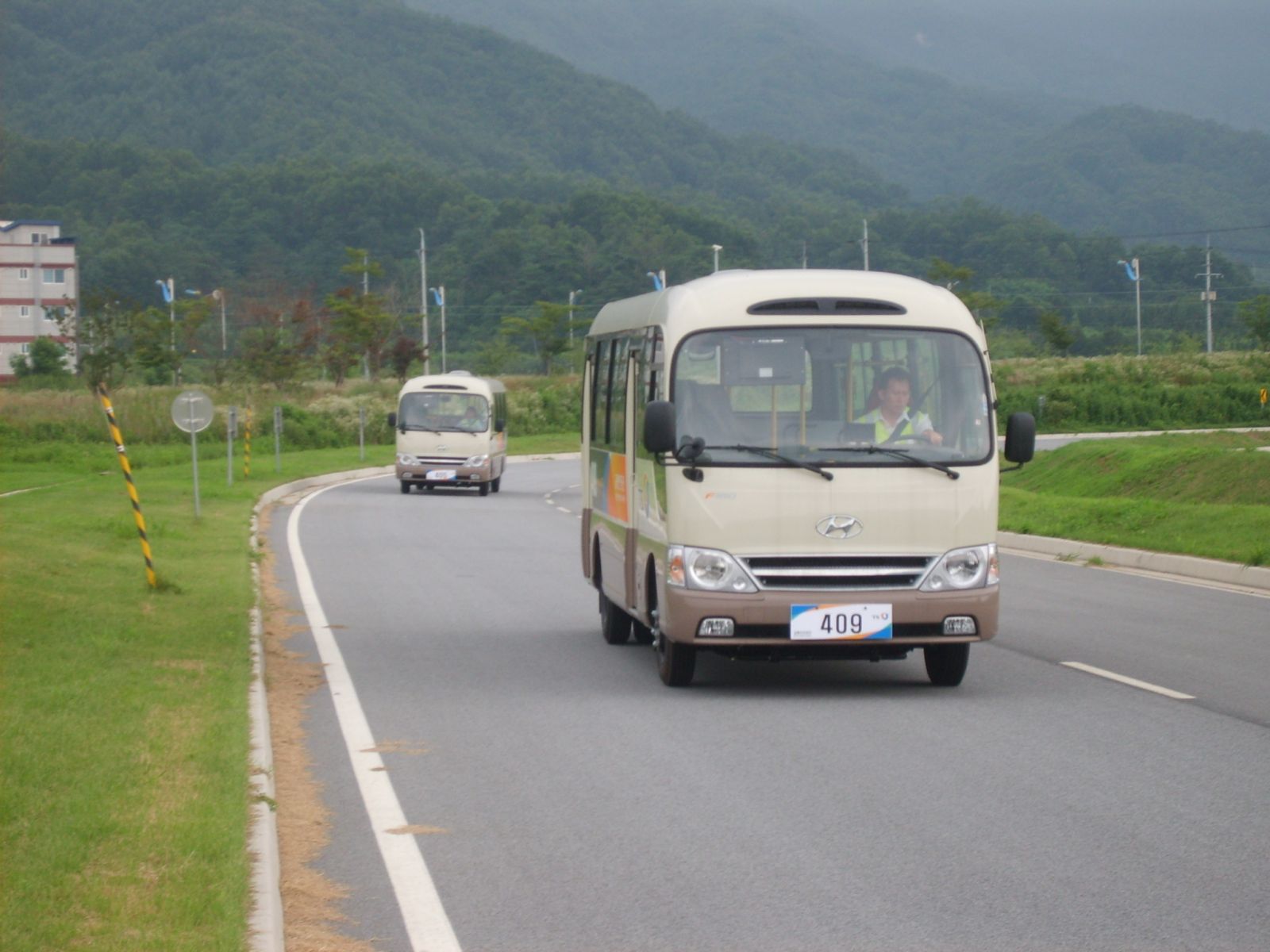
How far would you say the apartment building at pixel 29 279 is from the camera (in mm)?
97062

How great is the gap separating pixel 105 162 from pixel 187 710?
130 m

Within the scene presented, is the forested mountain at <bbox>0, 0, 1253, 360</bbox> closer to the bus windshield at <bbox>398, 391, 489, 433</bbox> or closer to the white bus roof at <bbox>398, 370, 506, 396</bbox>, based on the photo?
the white bus roof at <bbox>398, 370, 506, 396</bbox>

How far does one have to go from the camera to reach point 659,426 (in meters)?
10.2

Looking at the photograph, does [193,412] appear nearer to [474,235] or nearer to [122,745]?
[122,745]

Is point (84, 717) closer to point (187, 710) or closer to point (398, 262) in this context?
point (187, 710)

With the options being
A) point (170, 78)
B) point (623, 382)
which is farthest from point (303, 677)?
point (170, 78)

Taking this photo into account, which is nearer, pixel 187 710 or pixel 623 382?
pixel 187 710

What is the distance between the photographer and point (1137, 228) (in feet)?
607

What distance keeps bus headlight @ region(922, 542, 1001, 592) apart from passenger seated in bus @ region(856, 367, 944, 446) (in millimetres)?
722

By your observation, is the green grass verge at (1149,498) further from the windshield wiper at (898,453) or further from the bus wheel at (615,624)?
the windshield wiper at (898,453)

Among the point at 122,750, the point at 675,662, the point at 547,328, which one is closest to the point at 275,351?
the point at 547,328

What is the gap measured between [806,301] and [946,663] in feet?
8.29

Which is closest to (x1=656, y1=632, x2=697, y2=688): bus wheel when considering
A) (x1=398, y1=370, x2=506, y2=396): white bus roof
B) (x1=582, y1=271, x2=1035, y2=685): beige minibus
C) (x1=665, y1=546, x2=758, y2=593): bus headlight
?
Answer: (x1=582, y1=271, x2=1035, y2=685): beige minibus

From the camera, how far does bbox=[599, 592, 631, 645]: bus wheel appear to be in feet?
44.4
